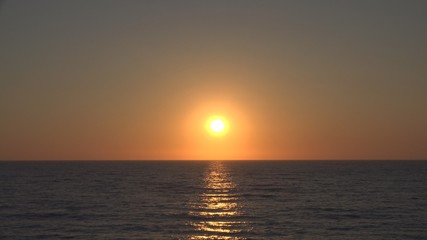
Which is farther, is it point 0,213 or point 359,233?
point 0,213

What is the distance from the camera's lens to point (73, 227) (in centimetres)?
4644

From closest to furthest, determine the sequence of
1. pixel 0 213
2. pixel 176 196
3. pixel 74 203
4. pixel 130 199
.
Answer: pixel 0 213 → pixel 74 203 → pixel 130 199 → pixel 176 196

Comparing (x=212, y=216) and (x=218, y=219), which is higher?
(x=212, y=216)

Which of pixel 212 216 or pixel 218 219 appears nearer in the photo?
pixel 218 219

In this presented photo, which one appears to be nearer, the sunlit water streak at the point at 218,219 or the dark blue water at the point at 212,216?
the sunlit water streak at the point at 218,219

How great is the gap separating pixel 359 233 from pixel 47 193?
52.6 meters

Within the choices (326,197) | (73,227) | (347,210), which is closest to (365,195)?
(326,197)

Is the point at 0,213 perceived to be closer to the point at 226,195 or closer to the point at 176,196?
the point at 176,196

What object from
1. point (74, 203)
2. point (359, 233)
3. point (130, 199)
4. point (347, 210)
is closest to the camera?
point (359, 233)

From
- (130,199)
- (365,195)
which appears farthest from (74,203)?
(365,195)

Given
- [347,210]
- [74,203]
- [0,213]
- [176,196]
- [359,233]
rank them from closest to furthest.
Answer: [359,233]
[0,213]
[347,210]
[74,203]
[176,196]

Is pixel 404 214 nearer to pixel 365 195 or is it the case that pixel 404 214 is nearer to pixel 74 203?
pixel 365 195

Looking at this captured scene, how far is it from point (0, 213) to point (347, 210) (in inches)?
1477

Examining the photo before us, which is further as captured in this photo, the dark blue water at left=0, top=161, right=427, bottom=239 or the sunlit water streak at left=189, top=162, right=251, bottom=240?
the dark blue water at left=0, top=161, right=427, bottom=239
